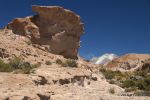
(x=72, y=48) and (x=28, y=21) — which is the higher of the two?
(x=28, y=21)

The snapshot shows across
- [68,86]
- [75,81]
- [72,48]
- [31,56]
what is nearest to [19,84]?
[68,86]

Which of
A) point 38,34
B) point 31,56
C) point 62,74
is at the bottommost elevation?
point 62,74

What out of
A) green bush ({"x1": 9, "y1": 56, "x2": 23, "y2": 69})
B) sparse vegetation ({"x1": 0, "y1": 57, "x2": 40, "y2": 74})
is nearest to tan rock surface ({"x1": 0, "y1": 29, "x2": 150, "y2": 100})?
sparse vegetation ({"x1": 0, "y1": 57, "x2": 40, "y2": 74})

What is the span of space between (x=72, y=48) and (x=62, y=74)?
13.8 m

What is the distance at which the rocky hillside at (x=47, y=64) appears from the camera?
17.5 meters

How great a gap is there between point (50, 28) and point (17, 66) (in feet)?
37.4

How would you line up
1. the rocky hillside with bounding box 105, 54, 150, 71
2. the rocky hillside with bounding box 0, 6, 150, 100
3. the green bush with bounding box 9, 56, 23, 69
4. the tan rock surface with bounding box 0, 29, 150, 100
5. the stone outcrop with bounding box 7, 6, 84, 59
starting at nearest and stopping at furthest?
the tan rock surface with bounding box 0, 29, 150, 100 → the rocky hillside with bounding box 0, 6, 150, 100 → the green bush with bounding box 9, 56, 23, 69 → the stone outcrop with bounding box 7, 6, 84, 59 → the rocky hillside with bounding box 105, 54, 150, 71

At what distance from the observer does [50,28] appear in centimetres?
3456

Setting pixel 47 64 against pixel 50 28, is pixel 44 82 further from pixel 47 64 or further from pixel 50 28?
pixel 50 28

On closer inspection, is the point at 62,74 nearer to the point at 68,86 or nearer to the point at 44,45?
the point at 68,86

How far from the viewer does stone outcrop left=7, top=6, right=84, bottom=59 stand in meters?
34.1

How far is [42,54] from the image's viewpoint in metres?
30.4

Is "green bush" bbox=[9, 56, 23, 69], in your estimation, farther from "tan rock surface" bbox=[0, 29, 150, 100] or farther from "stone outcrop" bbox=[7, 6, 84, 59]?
"stone outcrop" bbox=[7, 6, 84, 59]

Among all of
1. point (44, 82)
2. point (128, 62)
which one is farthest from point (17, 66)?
point (128, 62)
